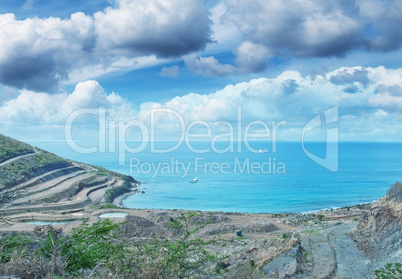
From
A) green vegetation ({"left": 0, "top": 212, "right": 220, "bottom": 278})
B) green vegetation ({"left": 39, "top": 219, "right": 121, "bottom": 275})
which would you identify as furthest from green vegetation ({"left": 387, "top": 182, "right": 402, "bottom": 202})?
green vegetation ({"left": 39, "top": 219, "right": 121, "bottom": 275})

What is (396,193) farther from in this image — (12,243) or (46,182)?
(46,182)

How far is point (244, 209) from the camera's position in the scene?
62500mm

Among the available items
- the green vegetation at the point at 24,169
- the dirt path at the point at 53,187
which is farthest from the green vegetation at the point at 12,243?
the green vegetation at the point at 24,169

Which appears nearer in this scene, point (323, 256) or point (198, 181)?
point (323, 256)

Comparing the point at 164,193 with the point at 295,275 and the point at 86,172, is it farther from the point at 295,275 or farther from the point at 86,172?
the point at 295,275

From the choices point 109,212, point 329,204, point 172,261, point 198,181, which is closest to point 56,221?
point 109,212

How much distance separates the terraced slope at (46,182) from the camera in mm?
49562

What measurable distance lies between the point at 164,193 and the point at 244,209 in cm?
2383

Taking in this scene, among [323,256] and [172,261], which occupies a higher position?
[172,261]

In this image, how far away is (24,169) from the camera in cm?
5944

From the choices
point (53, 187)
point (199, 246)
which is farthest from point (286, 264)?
point (53, 187)

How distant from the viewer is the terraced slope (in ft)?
163

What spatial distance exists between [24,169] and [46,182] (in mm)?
4244

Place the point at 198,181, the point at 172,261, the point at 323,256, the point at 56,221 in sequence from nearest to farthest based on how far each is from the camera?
the point at 172,261, the point at 323,256, the point at 56,221, the point at 198,181
